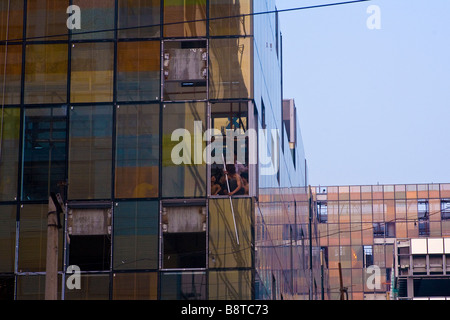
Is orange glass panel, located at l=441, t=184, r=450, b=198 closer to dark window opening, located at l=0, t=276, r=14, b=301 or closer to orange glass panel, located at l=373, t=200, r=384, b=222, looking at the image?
orange glass panel, located at l=373, t=200, r=384, b=222

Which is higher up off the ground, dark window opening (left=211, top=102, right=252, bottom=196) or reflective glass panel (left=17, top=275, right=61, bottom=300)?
dark window opening (left=211, top=102, right=252, bottom=196)

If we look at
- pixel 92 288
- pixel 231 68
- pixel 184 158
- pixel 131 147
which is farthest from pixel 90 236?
pixel 231 68

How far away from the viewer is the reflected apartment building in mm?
36625

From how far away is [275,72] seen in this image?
5325 cm

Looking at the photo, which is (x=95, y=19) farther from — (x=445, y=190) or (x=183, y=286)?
(x=445, y=190)

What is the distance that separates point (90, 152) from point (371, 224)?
107 m

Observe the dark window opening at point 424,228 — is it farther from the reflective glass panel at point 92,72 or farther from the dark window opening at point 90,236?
the dark window opening at point 90,236

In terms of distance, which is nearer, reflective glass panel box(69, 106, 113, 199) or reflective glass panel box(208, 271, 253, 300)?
reflective glass panel box(208, 271, 253, 300)

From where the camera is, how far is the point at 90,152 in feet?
124

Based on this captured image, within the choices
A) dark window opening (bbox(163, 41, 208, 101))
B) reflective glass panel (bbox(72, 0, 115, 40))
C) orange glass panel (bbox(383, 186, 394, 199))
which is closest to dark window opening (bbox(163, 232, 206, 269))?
dark window opening (bbox(163, 41, 208, 101))

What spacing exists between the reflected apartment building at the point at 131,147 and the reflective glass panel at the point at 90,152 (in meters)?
0.04

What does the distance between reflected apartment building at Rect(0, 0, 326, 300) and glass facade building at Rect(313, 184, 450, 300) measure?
101 meters

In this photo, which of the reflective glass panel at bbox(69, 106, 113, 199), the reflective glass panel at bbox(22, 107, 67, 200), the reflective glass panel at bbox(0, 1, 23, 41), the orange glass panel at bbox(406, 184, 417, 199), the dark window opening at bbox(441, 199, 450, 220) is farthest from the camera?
the orange glass panel at bbox(406, 184, 417, 199)

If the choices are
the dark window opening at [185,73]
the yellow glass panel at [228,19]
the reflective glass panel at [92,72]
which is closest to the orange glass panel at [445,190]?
the yellow glass panel at [228,19]
